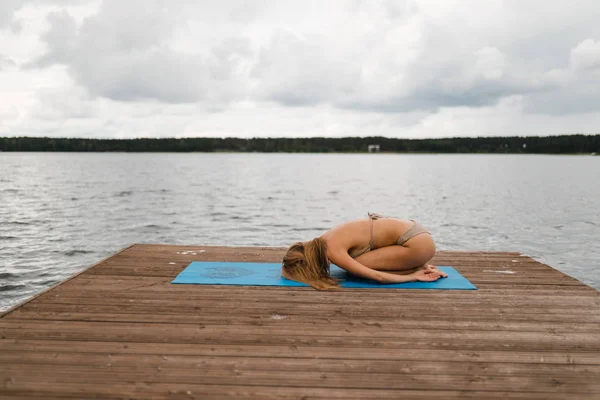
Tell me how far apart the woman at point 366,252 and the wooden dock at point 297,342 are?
0.99 feet

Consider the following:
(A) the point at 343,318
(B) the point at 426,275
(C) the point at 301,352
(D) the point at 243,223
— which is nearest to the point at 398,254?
(B) the point at 426,275

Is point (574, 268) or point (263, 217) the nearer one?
point (574, 268)

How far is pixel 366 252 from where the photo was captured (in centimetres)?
559

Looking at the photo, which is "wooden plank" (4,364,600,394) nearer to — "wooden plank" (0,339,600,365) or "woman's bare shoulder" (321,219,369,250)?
"wooden plank" (0,339,600,365)


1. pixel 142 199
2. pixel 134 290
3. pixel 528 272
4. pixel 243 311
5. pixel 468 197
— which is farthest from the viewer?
pixel 468 197

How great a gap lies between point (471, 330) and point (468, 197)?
2892cm

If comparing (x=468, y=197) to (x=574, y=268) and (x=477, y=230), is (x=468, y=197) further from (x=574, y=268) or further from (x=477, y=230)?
(x=574, y=268)

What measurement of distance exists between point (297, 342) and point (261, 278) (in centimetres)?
197

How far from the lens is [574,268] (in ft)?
40.0

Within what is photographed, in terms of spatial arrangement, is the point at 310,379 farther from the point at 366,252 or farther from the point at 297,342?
the point at 366,252

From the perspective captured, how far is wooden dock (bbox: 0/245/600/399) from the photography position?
121 inches

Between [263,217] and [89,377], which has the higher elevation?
[89,377]

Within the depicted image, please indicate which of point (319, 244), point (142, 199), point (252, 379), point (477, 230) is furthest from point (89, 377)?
point (142, 199)

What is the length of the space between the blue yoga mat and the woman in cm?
11
